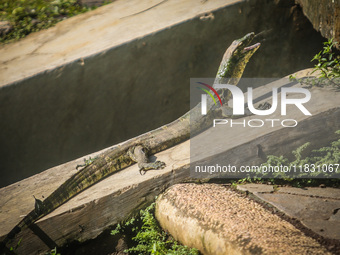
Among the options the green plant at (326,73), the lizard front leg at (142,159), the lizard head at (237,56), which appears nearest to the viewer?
the lizard front leg at (142,159)

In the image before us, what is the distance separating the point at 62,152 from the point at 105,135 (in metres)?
0.79

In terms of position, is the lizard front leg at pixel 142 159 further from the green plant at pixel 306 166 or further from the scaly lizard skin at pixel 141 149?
the green plant at pixel 306 166

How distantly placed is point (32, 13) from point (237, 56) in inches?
212

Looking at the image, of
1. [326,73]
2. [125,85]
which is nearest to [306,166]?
[326,73]

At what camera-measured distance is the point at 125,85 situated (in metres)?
5.74

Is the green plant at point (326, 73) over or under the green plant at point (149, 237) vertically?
over

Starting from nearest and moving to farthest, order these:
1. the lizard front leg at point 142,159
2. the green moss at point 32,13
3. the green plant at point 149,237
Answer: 1. the green plant at point 149,237
2. the lizard front leg at point 142,159
3. the green moss at point 32,13

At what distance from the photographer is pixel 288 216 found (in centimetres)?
313

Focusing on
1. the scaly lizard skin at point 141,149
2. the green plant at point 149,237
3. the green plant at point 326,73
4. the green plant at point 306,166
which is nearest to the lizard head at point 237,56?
the scaly lizard skin at point 141,149

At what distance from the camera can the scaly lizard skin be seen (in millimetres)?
3668

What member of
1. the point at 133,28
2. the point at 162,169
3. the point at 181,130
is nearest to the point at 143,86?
the point at 133,28

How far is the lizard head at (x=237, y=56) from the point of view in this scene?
485 cm

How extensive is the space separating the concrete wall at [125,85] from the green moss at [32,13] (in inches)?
97.8

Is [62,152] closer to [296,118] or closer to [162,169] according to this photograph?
[162,169]
